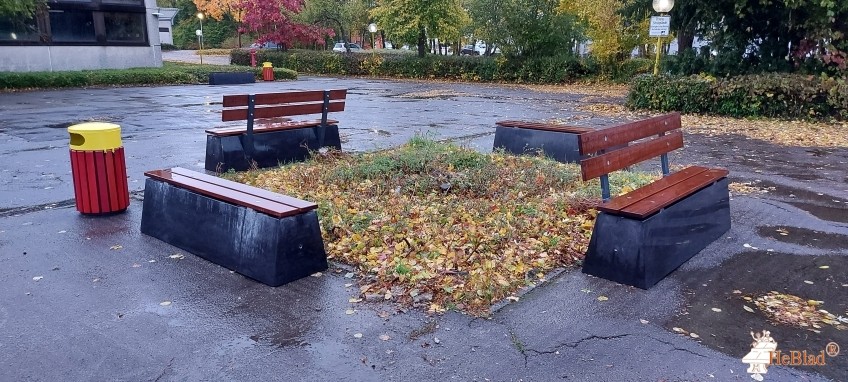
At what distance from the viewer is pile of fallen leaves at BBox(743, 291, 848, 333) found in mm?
3857

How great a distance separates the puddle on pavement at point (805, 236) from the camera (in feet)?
17.7

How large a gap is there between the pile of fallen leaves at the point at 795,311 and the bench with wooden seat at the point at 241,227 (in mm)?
2964

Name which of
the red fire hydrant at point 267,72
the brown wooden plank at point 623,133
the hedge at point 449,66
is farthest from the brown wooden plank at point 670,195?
the red fire hydrant at point 267,72

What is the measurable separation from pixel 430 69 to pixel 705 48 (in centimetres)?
1660

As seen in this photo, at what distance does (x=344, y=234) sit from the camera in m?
5.32

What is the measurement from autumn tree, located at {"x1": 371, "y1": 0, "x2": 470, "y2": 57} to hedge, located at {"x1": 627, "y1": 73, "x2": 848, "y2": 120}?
18095mm

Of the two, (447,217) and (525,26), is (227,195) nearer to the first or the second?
(447,217)

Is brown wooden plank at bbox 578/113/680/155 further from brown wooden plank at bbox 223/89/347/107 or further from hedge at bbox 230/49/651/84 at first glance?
hedge at bbox 230/49/651/84

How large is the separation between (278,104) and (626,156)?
182 inches

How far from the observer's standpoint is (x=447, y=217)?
566cm

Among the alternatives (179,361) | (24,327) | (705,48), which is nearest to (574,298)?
(179,361)

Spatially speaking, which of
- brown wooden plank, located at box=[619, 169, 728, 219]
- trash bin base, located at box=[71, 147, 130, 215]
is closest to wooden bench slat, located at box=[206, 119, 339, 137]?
trash bin base, located at box=[71, 147, 130, 215]

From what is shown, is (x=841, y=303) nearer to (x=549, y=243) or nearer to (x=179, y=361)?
(x=549, y=243)

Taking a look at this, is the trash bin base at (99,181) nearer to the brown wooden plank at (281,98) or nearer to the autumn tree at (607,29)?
the brown wooden plank at (281,98)
